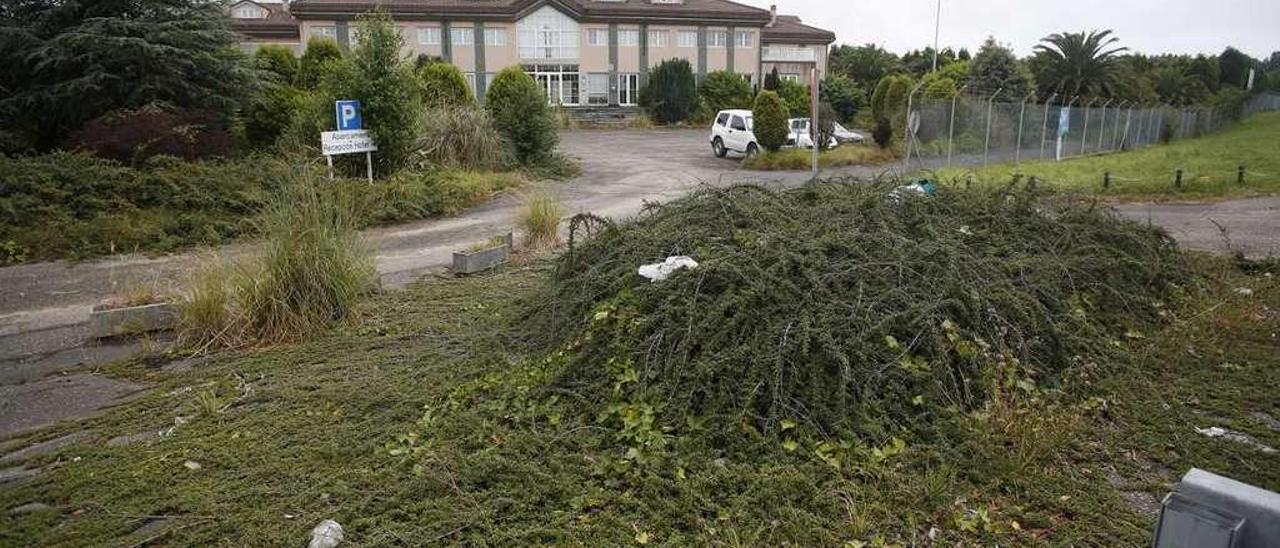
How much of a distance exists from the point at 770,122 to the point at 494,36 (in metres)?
27.4

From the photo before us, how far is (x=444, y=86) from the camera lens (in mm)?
21781

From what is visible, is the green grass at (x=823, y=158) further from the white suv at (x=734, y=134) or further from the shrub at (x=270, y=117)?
the shrub at (x=270, y=117)

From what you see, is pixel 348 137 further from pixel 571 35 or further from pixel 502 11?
pixel 571 35

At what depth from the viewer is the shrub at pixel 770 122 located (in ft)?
79.1

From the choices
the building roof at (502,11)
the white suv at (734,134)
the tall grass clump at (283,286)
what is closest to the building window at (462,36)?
the building roof at (502,11)

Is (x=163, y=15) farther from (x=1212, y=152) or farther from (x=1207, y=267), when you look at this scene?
(x=1212, y=152)

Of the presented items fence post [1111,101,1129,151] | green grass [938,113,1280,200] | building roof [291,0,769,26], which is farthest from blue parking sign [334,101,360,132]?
building roof [291,0,769,26]

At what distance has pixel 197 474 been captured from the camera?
4.01m

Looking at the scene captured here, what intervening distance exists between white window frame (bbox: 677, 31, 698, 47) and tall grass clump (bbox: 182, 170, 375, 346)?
44741 mm

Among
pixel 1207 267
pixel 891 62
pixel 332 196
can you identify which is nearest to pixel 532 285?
pixel 332 196

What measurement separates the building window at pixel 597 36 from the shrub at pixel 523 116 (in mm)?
28631

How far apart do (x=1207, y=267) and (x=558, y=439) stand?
285 inches

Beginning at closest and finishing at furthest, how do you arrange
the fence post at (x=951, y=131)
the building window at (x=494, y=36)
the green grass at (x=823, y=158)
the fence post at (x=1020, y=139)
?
1. the fence post at (x=951, y=131)
2. the fence post at (x=1020, y=139)
3. the green grass at (x=823, y=158)
4. the building window at (x=494, y=36)

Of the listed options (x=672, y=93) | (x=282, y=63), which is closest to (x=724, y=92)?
(x=672, y=93)
